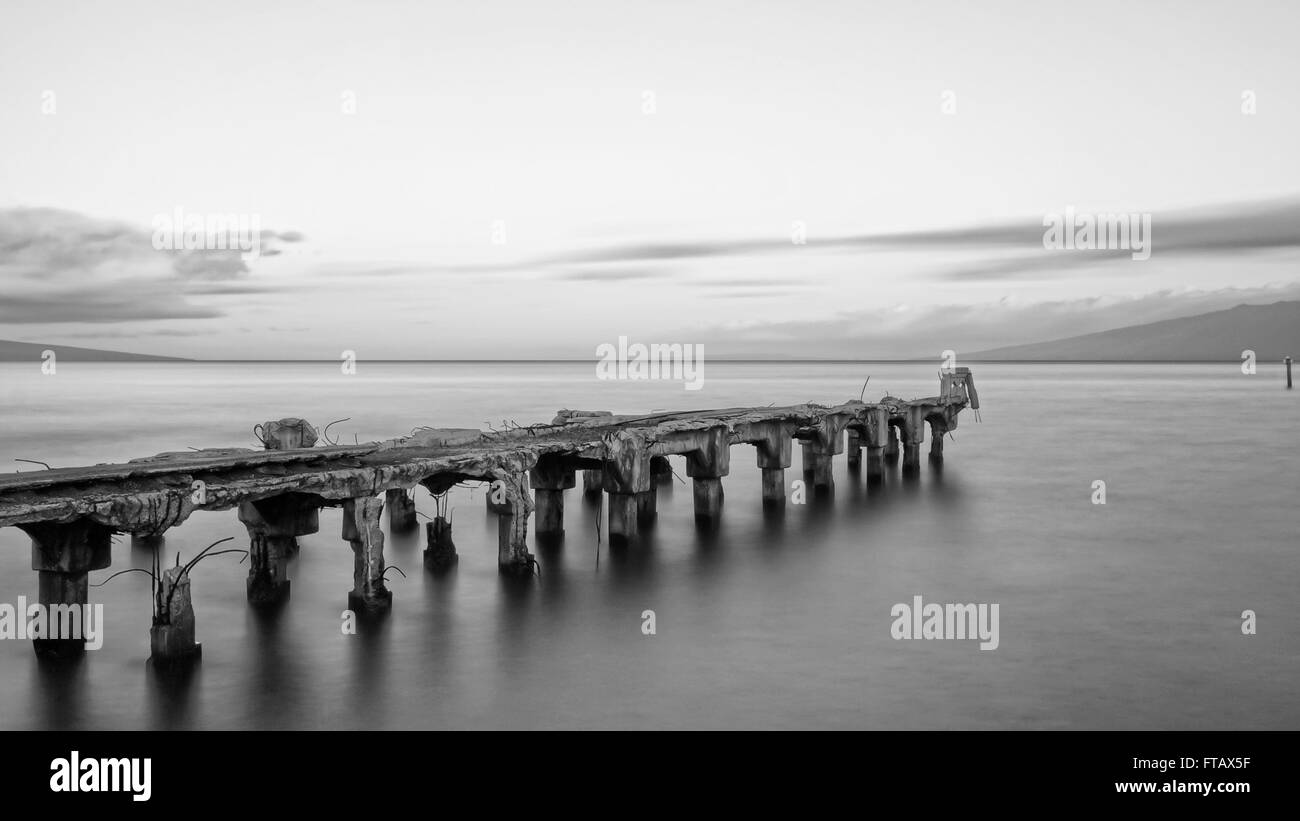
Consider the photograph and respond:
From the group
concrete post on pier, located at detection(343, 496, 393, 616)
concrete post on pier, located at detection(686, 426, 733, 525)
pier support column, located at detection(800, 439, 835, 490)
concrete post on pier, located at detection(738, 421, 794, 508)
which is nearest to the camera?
concrete post on pier, located at detection(343, 496, 393, 616)

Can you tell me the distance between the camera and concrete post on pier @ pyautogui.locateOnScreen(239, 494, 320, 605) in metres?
15.7

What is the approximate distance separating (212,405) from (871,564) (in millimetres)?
63822

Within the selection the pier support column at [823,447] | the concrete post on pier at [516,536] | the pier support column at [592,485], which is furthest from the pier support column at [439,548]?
the pier support column at [823,447]

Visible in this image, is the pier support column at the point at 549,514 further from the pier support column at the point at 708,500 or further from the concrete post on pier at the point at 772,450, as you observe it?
the concrete post on pier at the point at 772,450

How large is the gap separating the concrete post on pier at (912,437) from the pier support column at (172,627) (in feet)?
79.7

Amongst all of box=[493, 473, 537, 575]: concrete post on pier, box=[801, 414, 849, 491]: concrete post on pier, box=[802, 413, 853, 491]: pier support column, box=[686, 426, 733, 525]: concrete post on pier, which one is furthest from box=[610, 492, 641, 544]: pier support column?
box=[801, 414, 849, 491]: concrete post on pier

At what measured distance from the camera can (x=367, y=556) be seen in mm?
14898

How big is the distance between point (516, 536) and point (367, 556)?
11.5 feet

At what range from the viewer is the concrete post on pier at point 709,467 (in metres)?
22.1

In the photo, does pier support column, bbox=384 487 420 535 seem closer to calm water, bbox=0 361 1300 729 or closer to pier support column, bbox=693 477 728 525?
calm water, bbox=0 361 1300 729

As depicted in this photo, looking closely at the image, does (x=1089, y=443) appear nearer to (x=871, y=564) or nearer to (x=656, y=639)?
(x=871, y=564)

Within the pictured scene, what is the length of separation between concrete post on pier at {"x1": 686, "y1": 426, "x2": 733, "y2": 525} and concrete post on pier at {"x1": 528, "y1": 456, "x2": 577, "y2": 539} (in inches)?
110
